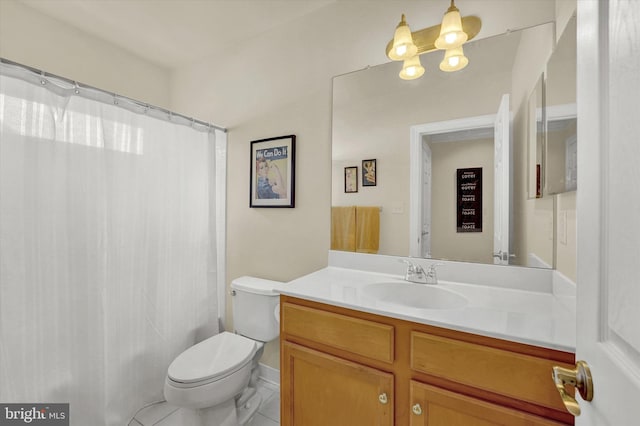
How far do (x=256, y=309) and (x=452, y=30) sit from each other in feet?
6.15

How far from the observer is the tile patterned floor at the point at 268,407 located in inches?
63.8

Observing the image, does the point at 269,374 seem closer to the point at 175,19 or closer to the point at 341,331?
the point at 341,331

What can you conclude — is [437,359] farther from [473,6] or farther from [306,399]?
[473,6]

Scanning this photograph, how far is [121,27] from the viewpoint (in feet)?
6.39

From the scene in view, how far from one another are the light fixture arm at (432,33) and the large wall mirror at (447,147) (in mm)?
53

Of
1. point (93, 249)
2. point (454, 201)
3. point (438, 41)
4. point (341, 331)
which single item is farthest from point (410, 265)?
point (93, 249)

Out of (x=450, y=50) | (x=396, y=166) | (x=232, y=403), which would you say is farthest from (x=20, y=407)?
(x=450, y=50)

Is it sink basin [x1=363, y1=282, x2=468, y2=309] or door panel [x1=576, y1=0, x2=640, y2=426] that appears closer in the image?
door panel [x1=576, y1=0, x2=640, y2=426]

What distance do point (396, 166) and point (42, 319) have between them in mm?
1897

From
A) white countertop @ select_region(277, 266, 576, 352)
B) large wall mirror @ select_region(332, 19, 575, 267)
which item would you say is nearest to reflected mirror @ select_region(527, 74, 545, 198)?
large wall mirror @ select_region(332, 19, 575, 267)

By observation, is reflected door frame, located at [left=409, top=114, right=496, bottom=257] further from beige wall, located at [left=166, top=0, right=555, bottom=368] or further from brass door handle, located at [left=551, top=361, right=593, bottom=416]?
brass door handle, located at [left=551, top=361, right=593, bottom=416]

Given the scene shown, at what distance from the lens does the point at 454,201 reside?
141 centimetres

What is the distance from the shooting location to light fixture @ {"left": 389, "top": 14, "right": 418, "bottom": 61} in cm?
141

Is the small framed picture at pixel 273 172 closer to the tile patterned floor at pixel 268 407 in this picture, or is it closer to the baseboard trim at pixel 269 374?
the baseboard trim at pixel 269 374
